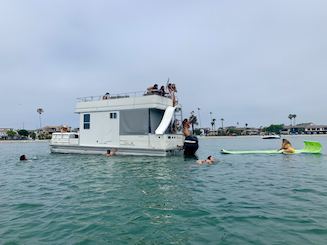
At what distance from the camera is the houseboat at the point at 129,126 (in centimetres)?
2498

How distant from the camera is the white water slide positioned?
24.5 meters

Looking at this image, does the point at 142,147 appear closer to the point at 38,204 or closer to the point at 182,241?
the point at 38,204

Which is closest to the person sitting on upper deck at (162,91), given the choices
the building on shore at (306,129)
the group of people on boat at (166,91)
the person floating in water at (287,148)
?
the group of people on boat at (166,91)

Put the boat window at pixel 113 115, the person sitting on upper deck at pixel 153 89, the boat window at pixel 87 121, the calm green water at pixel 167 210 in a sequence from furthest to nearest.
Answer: the boat window at pixel 87 121 < the boat window at pixel 113 115 < the person sitting on upper deck at pixel 153 89 < the calm green water at pixel 167 210

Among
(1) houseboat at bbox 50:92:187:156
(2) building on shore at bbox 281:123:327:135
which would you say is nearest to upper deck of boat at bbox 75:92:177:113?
(1) houseboat at bbox 50:92:187:156

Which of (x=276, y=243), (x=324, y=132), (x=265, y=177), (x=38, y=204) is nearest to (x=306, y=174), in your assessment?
(x=265, y=177)

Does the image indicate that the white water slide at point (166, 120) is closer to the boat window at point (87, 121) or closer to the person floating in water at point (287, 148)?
the boat window at point (87, 121)

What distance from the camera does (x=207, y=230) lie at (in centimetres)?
648

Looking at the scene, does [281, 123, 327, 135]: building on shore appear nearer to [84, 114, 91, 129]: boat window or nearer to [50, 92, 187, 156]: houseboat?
[50, 92, 187, 156]: houseboat

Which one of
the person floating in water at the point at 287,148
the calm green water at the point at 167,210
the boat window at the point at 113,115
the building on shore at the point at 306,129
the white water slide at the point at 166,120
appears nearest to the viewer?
the calm green water at the point at 167,210

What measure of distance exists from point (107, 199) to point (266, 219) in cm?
536

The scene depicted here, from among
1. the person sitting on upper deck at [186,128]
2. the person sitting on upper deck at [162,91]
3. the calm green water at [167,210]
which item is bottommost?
the calm green water at [167,210]

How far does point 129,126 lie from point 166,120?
12.2 feet

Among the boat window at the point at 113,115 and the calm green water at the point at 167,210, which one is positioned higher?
the boat window at the point at 113,115
